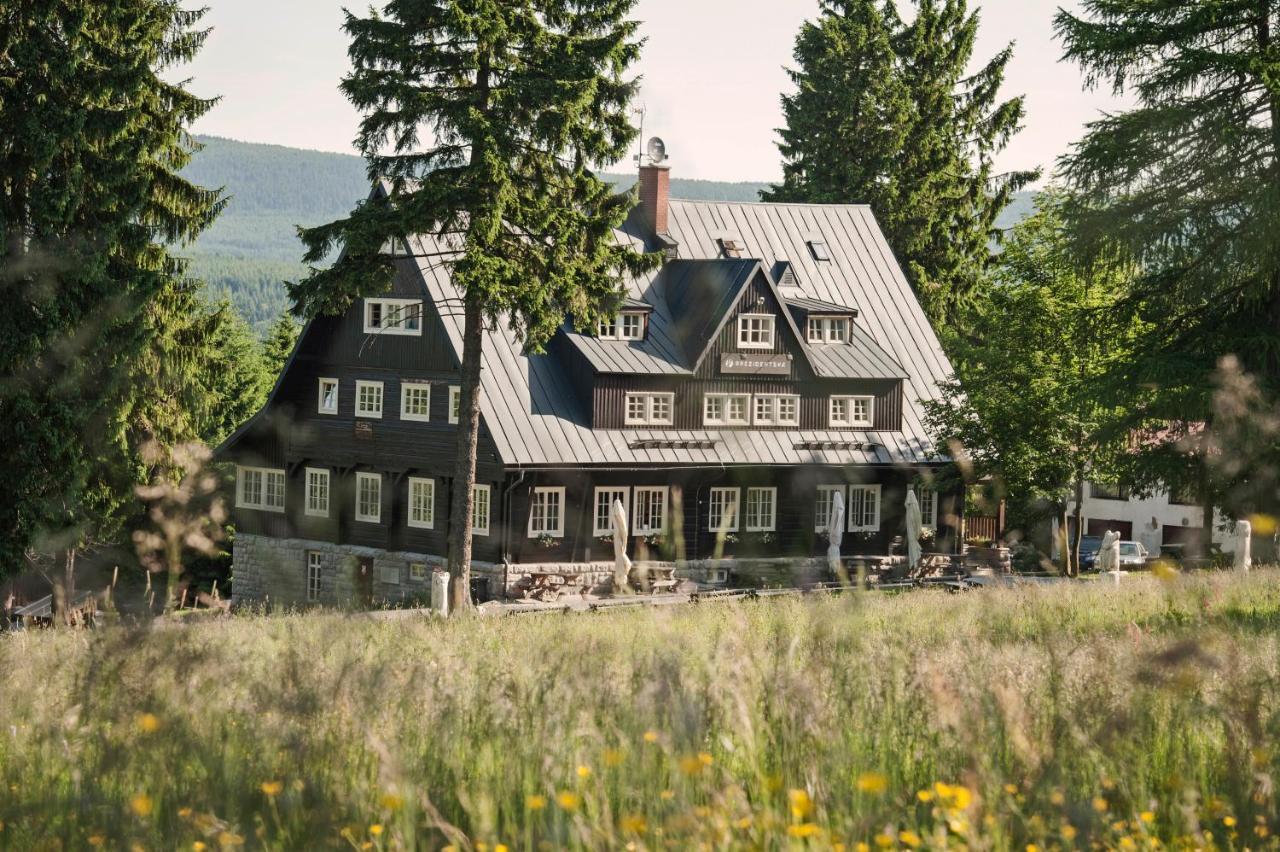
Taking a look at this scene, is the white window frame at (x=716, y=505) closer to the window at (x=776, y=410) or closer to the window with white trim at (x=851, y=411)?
the window at (x=776, y=410)

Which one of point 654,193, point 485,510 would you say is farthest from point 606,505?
point 654,193

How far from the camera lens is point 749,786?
6.14 meters

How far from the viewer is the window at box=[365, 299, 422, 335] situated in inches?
1469

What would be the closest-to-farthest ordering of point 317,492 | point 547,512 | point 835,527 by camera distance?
point 547,512 < point 835,527 < point 317,492

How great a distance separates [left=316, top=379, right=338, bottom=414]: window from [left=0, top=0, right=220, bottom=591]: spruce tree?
10.4m

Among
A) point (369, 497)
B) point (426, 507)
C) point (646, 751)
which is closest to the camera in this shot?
point (646, 751)

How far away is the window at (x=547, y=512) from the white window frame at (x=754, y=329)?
6.48 metres

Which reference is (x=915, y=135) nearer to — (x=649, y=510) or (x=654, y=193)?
(x=654, y=193)

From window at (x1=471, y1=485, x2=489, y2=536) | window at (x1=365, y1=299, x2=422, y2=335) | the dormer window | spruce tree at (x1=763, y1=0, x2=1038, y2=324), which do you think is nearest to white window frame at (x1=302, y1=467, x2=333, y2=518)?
window at (x1=365, y1=299, x2=422, y2=335)

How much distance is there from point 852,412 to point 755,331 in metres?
3.51

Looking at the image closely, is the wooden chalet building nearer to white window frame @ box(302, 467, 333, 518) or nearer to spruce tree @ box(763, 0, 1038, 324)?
white window frame @ box(302, 467, 333, 518)

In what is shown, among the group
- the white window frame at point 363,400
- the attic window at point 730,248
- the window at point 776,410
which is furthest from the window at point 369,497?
the attic window at point 730,248

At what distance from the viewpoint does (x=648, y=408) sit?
3766 cm

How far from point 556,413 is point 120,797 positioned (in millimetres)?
30337
